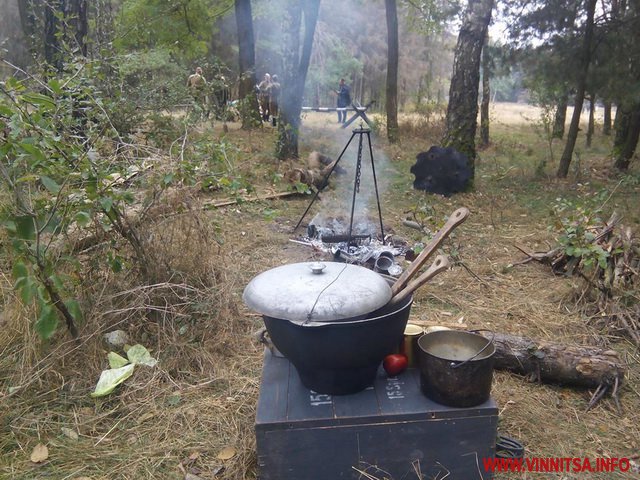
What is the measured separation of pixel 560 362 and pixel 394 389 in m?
1.36

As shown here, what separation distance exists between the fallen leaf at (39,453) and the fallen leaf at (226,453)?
0.92 meters

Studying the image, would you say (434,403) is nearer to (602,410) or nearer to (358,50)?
(602,410)

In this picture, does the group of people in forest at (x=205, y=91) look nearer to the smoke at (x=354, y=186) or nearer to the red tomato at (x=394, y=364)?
the smoke at (x=354, y=186)

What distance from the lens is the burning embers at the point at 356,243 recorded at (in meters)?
4.97

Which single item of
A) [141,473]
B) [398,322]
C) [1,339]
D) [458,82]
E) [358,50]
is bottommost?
[141,473]

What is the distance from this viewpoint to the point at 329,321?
7.16 ft

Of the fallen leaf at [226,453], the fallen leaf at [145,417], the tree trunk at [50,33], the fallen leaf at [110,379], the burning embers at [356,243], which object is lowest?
the fallen leaf at [226,453]

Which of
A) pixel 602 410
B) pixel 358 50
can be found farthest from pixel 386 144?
pixel 358 50

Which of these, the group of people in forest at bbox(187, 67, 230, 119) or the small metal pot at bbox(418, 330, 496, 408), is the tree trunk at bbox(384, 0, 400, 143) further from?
the small metal pot at bbox(418, 330, 496, 408)

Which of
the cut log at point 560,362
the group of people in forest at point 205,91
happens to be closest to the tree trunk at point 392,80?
the group of people in forest at point 205,91

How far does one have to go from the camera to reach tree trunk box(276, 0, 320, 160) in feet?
31.0

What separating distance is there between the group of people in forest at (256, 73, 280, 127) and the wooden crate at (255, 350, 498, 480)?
42.5ft

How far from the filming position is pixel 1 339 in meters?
3.18

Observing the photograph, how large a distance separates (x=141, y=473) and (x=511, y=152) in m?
12.2
